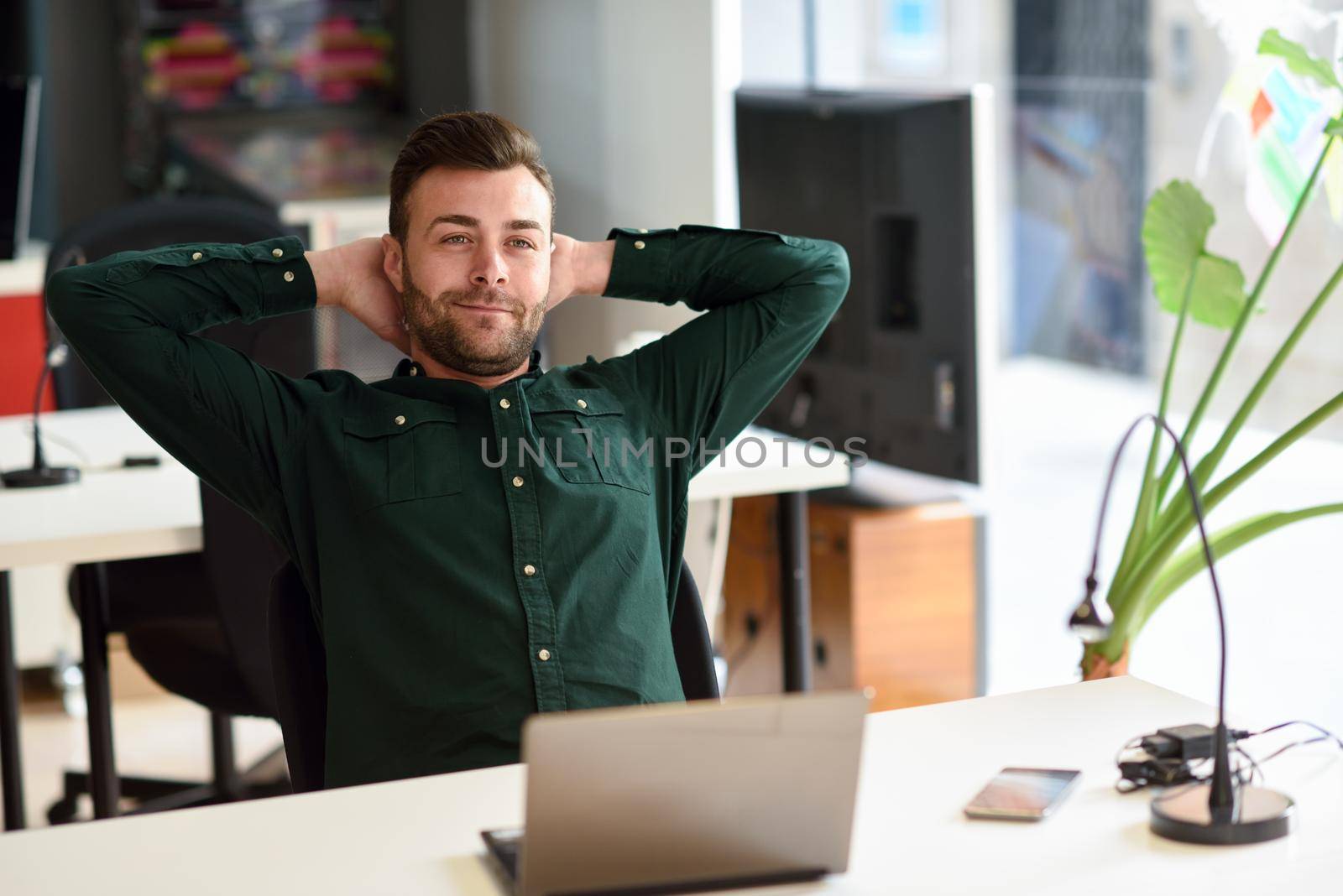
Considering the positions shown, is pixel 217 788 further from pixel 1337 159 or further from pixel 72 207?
pixel 72 207

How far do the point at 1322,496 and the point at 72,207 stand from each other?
3898 mm

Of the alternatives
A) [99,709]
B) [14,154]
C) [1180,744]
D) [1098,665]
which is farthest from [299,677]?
[14,154]

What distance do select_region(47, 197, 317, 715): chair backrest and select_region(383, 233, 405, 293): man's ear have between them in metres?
0.36

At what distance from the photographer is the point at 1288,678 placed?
2.63 metres

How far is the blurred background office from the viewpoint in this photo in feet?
8.44

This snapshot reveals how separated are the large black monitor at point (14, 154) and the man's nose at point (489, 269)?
10.2 ft

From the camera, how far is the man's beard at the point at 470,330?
1.76 meters

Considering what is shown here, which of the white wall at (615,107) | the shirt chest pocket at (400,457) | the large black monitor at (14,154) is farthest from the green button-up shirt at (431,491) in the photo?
the large black monitor at (14,154)

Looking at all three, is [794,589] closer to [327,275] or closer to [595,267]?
[595,267]

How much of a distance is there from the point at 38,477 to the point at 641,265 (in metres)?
1.07

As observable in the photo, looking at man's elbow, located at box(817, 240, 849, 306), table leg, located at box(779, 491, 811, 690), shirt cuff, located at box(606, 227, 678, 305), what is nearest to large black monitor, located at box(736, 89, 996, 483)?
table leg, located at box(779, 491, 811, 690)

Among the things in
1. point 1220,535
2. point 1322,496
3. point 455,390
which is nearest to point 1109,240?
point 1322,496

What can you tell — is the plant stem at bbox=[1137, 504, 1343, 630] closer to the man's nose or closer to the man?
the man

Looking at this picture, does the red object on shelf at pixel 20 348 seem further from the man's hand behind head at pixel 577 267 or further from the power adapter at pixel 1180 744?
the power adapter at pixel 1180 744
